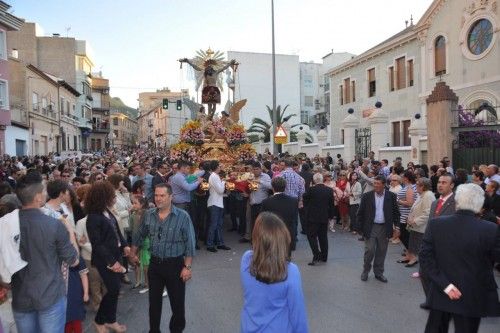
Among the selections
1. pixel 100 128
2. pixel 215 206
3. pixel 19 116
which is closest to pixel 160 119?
pixel 100 128

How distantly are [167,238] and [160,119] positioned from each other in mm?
96558

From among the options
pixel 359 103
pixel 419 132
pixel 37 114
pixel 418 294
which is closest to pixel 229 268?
pixel 418 294

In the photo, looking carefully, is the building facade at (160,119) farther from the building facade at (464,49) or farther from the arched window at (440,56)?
the arched window at (440,56)

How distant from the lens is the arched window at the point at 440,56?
25428 mm

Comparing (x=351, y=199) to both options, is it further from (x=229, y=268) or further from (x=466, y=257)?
(x=466, y=257)

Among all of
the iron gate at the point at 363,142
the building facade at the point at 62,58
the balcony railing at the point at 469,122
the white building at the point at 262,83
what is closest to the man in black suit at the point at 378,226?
the balcony railing at the point at 469,122

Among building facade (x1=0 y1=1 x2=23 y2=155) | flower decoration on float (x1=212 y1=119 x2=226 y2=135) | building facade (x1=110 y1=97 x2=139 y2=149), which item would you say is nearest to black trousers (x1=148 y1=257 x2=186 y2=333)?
flower decoration on float (x1=212 y1=119 x2=226 y2=135)

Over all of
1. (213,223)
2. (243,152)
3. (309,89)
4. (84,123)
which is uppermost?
(309,89)

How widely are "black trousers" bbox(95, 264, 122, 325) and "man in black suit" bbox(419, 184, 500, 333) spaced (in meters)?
3.37

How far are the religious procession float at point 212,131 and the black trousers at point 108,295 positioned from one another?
6.48 metres

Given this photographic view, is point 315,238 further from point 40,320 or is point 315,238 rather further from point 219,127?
point 40,320

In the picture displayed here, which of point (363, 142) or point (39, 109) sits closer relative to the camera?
point (363, 142)

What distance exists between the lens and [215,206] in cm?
1027

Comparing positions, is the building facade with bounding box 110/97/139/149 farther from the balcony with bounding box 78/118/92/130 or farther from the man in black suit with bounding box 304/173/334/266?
the man in black suit with bounding box 304/173/334/266
